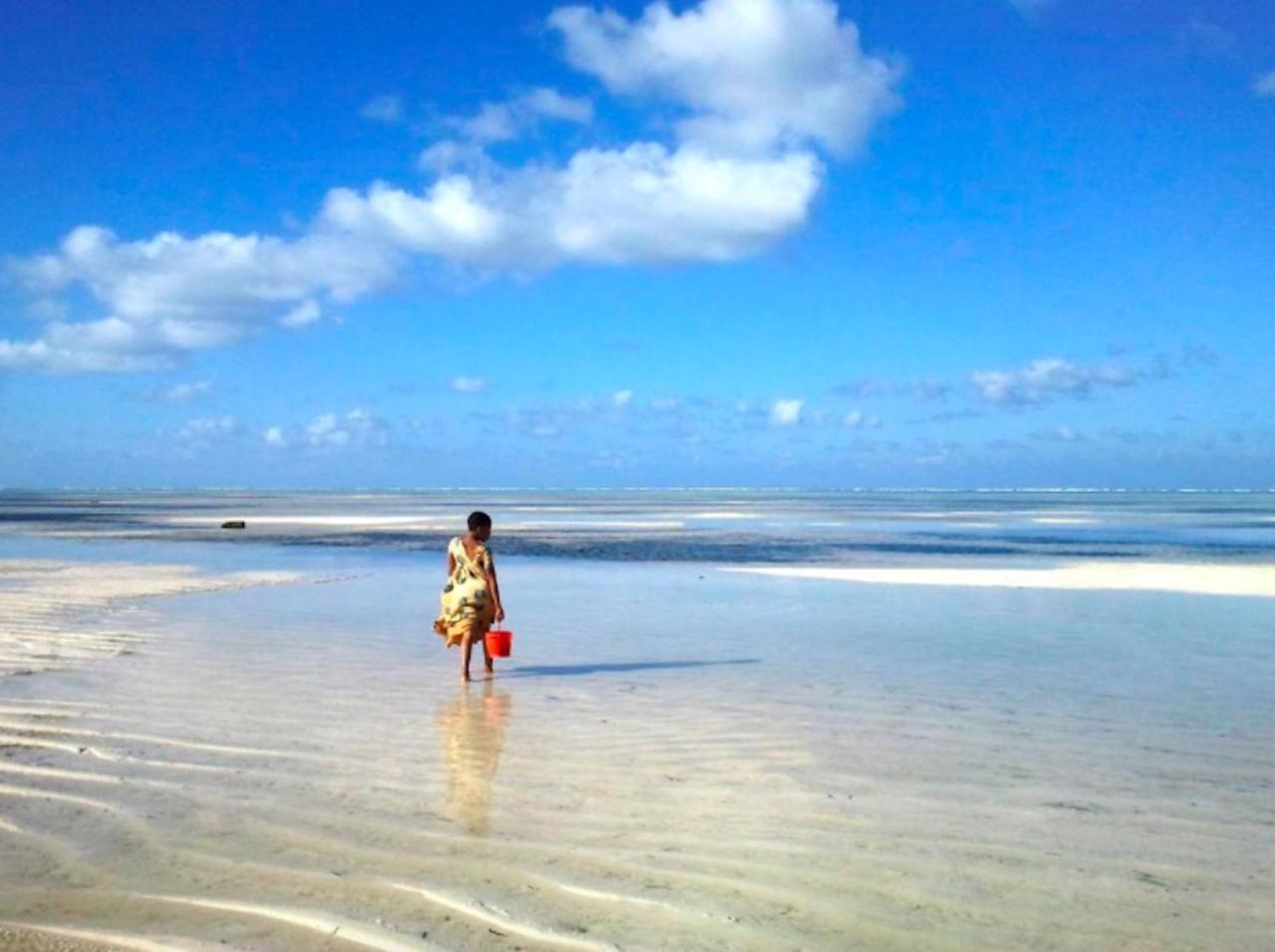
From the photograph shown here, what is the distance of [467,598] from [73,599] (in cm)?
973

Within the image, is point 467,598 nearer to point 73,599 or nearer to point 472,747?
point 472,747

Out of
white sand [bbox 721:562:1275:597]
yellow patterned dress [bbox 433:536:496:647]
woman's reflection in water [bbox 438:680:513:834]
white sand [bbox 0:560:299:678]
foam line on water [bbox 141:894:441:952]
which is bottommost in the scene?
woman's reflection in water [bbox 438:680:513:834]

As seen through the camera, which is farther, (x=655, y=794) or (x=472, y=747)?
(x=472, y=747)

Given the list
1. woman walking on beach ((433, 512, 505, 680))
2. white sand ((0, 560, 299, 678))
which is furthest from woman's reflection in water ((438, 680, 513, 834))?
white sand ((0, 560, 299, 678))

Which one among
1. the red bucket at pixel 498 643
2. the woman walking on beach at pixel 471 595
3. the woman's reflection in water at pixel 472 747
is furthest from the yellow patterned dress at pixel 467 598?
the woman's reflection in water at pixel 472 747

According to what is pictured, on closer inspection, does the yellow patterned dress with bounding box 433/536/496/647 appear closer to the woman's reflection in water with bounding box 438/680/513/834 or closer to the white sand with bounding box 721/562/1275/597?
the woman's reflection in water with bounding box 438/680/513/834

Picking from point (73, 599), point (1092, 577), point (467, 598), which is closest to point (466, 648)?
point (467, 598)

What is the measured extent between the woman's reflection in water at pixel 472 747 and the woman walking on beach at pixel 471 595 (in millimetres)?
580

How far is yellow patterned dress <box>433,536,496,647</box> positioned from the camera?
11.2m

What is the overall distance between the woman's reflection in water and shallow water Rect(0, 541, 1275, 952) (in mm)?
42

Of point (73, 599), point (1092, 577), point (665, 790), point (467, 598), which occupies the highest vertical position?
point (467, 598)

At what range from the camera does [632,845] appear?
229 inches

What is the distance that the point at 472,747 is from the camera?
8.10 meters

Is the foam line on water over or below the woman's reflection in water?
over
